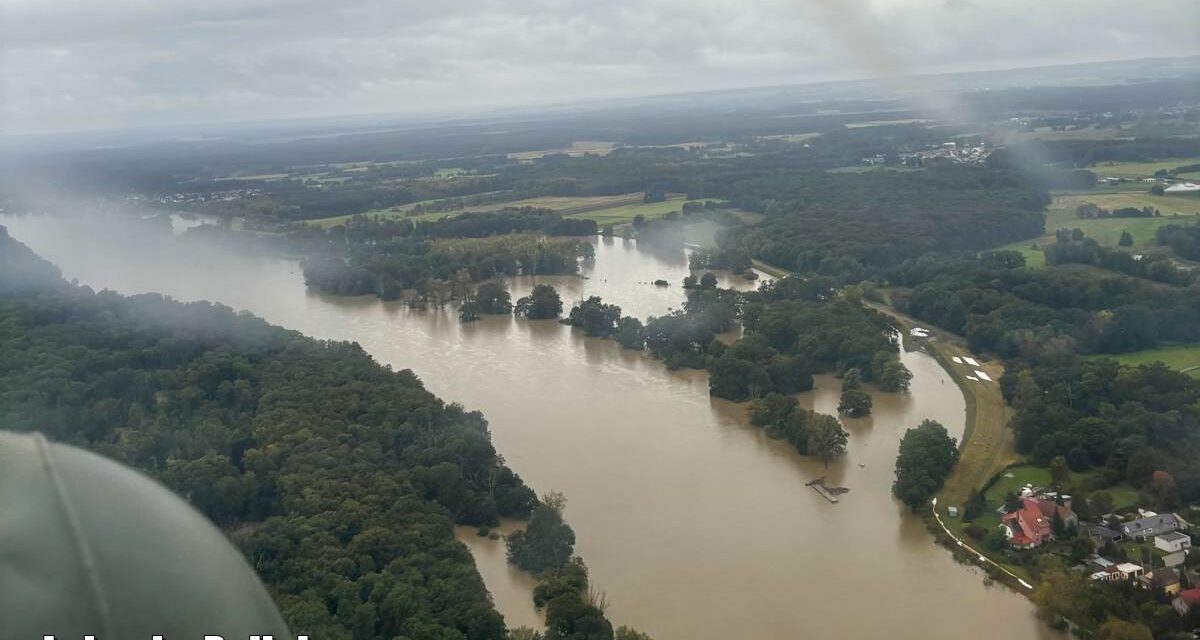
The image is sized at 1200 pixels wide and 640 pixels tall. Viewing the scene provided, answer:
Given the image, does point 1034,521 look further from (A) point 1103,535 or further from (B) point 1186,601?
(B) point 1186,601

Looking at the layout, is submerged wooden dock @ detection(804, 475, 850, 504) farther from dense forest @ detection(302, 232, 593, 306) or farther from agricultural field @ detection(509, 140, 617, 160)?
agricultural field @ detection(509, 140, 617, 160)

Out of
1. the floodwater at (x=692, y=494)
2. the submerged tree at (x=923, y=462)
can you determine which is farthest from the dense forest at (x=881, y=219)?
the submerged tree at (x=923, y=462)

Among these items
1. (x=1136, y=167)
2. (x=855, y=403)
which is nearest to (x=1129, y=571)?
(x=855, y=403)

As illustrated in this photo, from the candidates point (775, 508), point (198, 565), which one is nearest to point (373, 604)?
point (775, 508)

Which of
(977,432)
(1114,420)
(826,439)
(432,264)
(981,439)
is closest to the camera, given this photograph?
(1114,420)

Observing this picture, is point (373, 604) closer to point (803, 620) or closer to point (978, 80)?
point (803, 620)

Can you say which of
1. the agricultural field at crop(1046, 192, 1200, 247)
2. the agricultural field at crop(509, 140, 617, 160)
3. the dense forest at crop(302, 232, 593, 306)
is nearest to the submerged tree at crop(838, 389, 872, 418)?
the dense forest at crop(302, 232, 593, 306)

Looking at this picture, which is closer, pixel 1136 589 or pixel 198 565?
pixel 198 565
